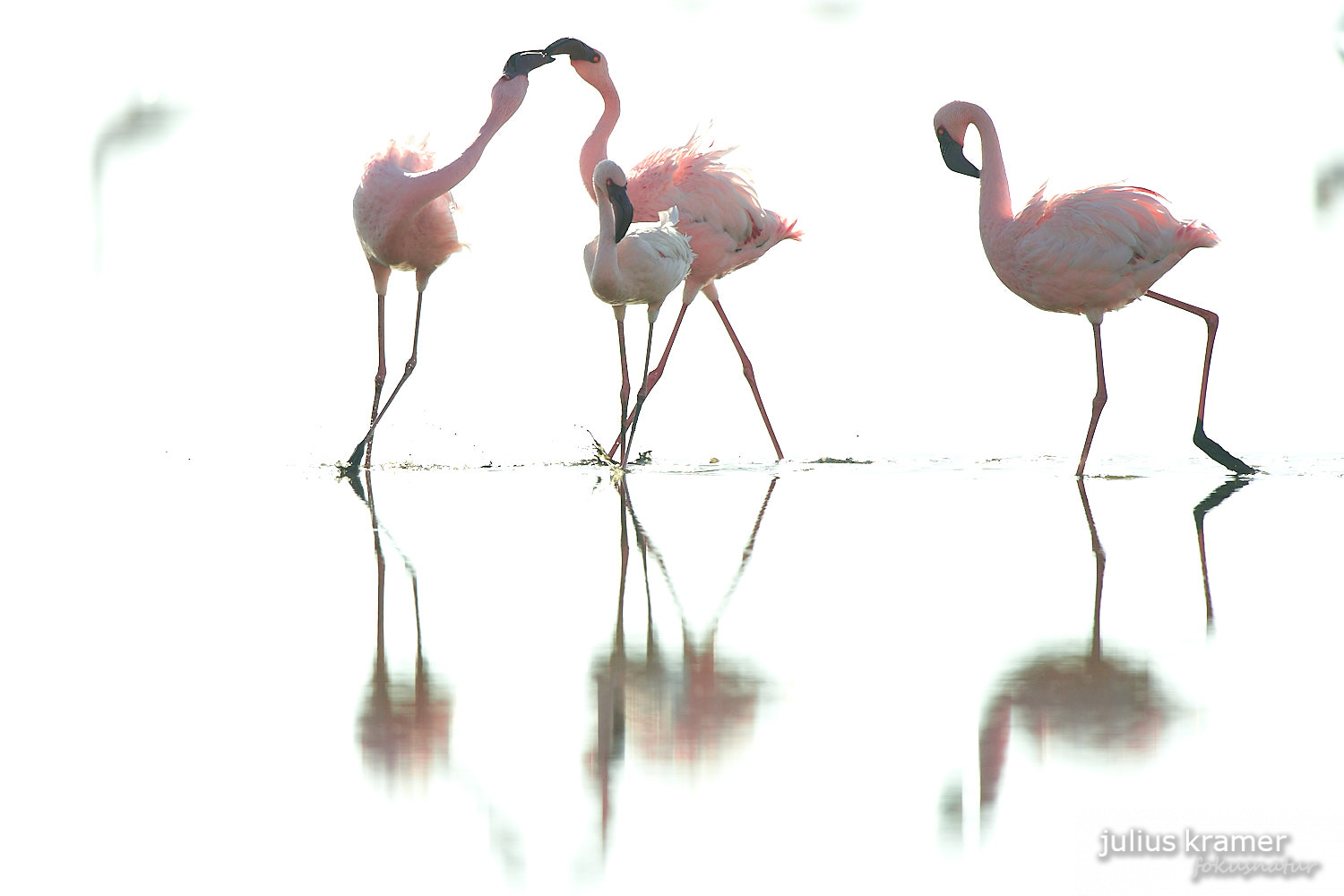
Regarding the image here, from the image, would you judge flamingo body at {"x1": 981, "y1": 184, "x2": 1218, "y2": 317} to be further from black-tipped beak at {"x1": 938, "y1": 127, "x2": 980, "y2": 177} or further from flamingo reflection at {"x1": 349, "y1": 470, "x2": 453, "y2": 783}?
flamingo reflection at {"x1": 349, "y1": 470, "x2": 453, "y2": 783}

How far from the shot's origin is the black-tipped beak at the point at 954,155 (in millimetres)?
8469

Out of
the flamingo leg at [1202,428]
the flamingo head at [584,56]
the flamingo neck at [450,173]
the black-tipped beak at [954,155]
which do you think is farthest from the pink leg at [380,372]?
the flamingo leg at [1202,428]

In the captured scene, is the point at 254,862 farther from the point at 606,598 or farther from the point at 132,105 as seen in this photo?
the point at 132,105

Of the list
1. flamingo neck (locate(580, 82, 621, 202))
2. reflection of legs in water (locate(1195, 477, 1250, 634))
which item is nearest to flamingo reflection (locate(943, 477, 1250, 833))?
reflection of legs in water (locate(1195, 477, 1250, 634))

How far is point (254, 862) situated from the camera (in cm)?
275

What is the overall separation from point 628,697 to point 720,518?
9.37 ft

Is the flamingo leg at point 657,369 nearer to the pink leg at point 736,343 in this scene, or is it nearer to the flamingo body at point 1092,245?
the pink leg at point 736,343

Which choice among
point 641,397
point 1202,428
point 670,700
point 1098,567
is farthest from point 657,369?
point 670,700

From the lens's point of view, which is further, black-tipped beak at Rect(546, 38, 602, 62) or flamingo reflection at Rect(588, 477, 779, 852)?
black-tipped beak at Rect(546, 38, 602, 62)

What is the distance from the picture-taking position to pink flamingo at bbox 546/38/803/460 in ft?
29.1

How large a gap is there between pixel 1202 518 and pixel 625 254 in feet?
11.1

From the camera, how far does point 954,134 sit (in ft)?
27.9

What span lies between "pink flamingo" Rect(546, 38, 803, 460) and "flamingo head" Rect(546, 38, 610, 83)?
1 centimetres

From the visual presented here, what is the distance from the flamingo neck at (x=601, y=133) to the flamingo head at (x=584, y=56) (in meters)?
0.08
